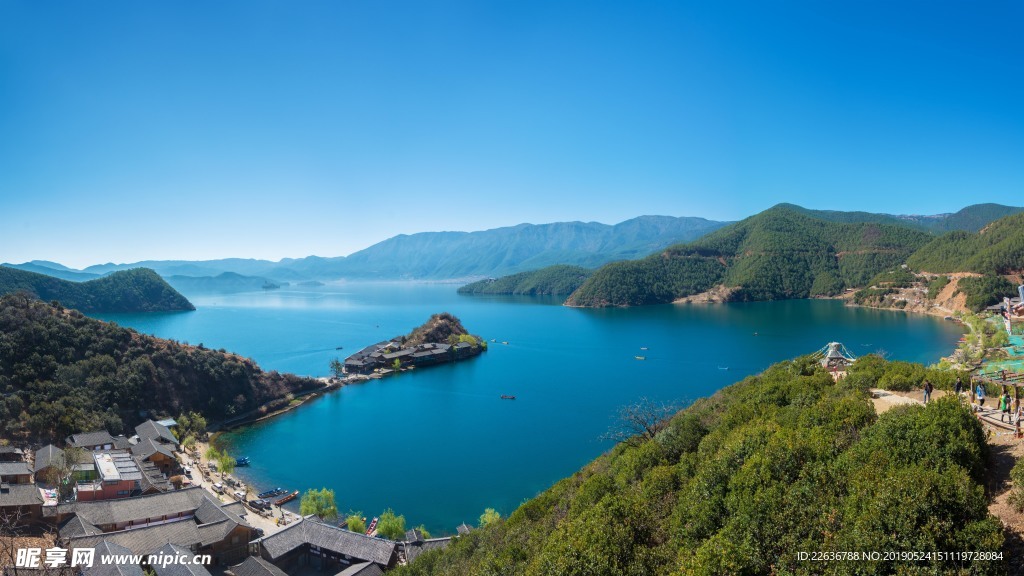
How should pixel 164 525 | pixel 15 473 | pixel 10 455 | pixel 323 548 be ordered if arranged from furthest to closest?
1. pixel 10 455
2. pixel 15 473
3. pixel 323 548
4. pixel 164 525

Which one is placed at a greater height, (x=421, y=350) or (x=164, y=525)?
(x=421, y=350)

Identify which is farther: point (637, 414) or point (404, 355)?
point (404, 355)

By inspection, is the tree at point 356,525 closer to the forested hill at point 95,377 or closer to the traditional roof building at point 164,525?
the traditional roof building at point 164,525

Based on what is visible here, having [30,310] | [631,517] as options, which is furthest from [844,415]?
[30,310]

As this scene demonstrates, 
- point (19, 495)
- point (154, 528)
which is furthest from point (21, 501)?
point (154, 528)

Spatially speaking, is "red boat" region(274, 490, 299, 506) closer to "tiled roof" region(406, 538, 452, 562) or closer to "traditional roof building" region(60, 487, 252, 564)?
"traditional roof building" region(60, 487, 252, 564)

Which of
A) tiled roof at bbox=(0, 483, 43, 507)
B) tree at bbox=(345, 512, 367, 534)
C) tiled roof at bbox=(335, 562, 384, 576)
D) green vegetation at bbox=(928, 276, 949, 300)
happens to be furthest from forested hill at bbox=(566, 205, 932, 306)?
tiled roof at bbox=(0, 483, 43, 507)

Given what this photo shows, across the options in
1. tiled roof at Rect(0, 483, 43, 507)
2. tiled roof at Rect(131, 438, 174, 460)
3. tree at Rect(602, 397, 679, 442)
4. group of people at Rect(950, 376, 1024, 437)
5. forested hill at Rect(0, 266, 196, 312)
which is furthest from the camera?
forested hill at Rect(0, 266, 196, 312)

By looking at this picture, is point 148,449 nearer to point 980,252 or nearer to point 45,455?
point 45,455

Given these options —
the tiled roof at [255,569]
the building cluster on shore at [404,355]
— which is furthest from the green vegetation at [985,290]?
the tiled roof at [255,569]
